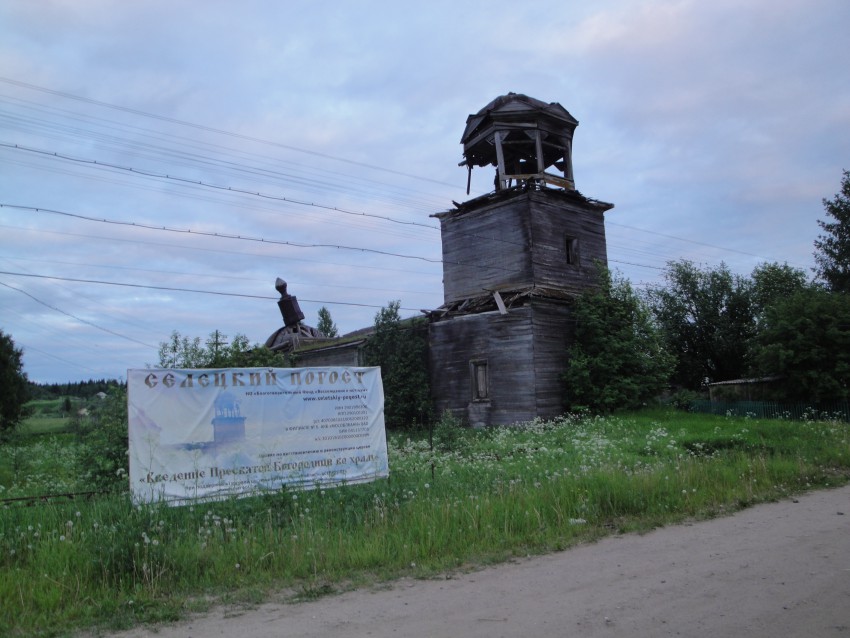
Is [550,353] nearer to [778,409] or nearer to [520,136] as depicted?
[778,409]

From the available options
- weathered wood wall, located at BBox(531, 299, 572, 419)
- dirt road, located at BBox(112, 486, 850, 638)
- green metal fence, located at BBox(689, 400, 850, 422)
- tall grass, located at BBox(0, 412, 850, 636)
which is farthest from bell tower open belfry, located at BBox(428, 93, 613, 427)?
dirt road, located at BBox(112, 486, 850, 638)

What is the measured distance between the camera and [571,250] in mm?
27406

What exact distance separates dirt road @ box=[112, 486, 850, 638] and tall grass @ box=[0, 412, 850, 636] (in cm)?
52

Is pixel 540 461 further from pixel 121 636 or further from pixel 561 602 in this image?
pixel 121 636

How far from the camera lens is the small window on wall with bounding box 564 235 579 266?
27.3 metres

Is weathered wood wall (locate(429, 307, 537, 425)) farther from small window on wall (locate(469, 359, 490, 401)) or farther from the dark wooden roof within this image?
the dark wooden roof

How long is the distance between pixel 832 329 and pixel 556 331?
34.7ft

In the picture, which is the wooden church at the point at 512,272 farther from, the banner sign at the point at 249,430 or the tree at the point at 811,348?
the banner sign at the point at 249,430

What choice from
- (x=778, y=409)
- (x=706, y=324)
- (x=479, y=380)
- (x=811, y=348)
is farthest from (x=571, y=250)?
(x=706, y=324)

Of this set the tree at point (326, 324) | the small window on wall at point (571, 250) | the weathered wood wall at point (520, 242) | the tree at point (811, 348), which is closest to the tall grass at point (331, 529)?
the tree at point (811, 348)

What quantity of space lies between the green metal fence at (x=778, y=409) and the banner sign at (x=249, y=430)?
64.6ft

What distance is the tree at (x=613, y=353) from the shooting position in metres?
24.3

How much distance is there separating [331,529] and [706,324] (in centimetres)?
3789

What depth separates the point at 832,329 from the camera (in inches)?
947
